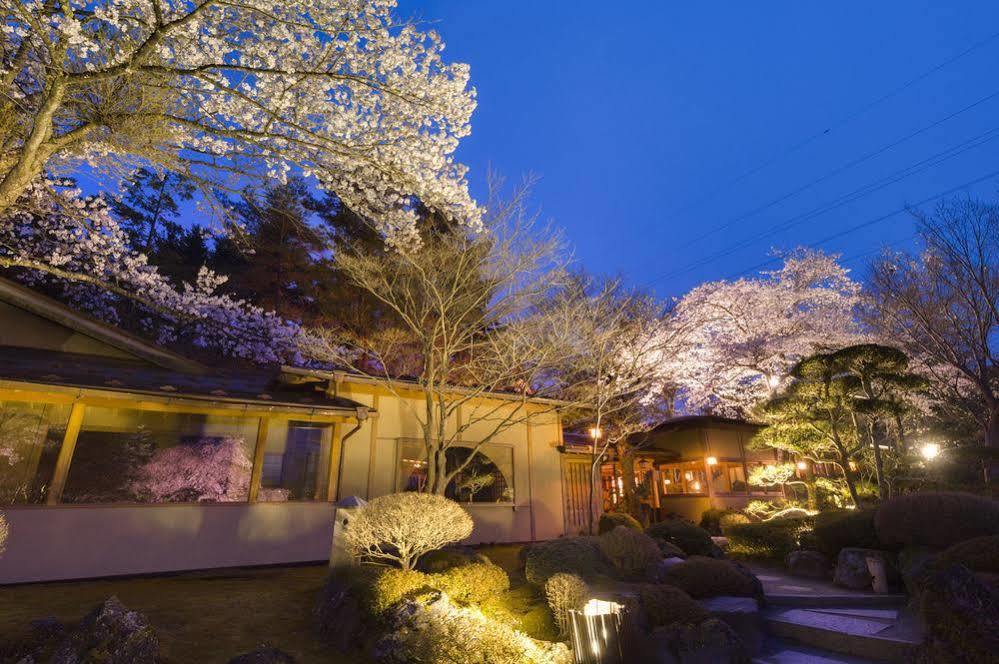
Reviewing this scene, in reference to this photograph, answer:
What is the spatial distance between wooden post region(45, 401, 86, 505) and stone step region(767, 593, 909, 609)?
10.3 metres

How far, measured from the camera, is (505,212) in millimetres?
10023

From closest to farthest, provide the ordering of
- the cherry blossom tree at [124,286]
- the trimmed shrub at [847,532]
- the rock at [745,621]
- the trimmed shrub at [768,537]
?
the rock at [745,621] < the trimmed shrub at [847,532] < the trimmed shrub at [768,537] < the cherry blossom tree at [124,286]

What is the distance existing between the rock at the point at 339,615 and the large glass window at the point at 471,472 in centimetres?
473

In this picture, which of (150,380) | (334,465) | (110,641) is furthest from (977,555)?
(150,380)

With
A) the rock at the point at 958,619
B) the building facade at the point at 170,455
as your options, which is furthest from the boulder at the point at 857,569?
the building facade at the point at 170,455

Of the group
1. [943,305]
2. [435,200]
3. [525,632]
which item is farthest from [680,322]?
[525,632]

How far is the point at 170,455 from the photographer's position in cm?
912

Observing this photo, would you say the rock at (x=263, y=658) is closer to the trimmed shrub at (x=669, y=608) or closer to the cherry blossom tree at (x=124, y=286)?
the trimmed shrub at (x=669, y=608)

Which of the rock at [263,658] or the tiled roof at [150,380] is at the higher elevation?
the tiled roof at [150,380]

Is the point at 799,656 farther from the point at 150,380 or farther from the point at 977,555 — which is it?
the point at 150,380

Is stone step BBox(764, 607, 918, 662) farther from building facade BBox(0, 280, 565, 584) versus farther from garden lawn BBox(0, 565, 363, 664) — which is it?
building facade BBox(0, 280, 565, 584)

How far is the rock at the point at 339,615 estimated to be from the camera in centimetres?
503

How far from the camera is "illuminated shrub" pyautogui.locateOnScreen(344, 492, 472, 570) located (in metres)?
6.11

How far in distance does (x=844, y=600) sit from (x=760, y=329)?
15931 millimetres
